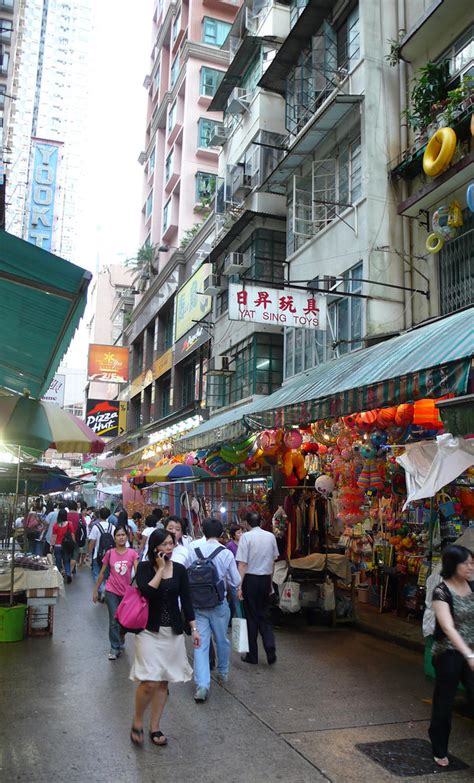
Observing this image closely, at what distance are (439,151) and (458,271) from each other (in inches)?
88.3

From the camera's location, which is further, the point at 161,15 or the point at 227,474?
the point at 161,15

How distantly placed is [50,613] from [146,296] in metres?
31.2

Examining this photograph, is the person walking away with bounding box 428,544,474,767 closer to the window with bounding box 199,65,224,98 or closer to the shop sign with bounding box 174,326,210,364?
the shop sign with bounding box 174,326,210,364

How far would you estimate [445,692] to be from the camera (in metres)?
4.73

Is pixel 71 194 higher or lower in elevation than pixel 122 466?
higher

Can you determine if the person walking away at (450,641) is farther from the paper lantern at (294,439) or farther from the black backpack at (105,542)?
the black backpack at (105,542)

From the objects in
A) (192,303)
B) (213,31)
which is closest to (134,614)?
(192,303)

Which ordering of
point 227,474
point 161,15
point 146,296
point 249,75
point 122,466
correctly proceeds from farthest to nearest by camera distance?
1. point 161,15
2. point 146,296
3. point 122,466
4. point 249,75
5. point 227,474

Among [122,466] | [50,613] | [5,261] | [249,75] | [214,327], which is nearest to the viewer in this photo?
[5,261]

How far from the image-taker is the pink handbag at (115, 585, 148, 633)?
16.6 feet

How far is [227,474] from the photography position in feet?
49.8

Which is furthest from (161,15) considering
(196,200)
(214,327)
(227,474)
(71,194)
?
(71,194)

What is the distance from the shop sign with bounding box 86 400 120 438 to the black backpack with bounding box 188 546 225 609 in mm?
27246

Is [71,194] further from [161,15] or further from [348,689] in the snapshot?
[348,689]
